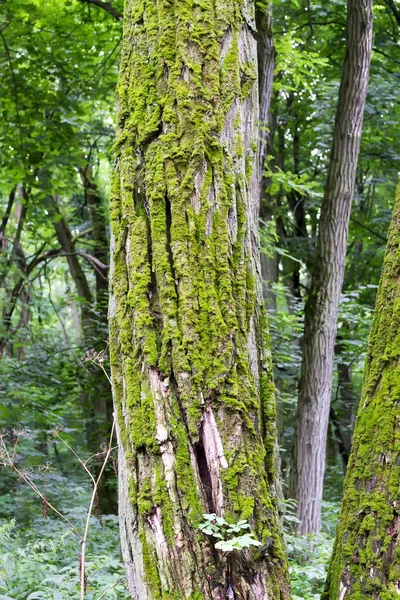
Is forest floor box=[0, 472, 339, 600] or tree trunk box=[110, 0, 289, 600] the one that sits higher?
tree trunk box=[110, 0, 289, 600]

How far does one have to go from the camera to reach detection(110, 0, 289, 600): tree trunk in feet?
5.69

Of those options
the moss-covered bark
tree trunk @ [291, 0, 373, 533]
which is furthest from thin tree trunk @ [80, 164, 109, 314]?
the moss-covered bark

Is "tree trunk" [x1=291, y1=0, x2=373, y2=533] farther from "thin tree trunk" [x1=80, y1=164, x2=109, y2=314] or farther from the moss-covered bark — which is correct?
the moss-covered bark

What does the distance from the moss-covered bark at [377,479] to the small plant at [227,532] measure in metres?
0.34

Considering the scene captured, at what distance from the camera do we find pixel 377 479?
1828 mm

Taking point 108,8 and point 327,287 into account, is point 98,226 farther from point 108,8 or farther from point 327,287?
point 327,287

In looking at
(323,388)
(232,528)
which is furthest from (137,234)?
(323,388)

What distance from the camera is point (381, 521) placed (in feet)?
5.85

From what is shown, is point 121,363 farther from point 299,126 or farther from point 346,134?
point 299,126

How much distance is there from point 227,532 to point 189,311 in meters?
0.62

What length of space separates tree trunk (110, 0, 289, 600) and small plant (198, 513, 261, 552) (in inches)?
1.3

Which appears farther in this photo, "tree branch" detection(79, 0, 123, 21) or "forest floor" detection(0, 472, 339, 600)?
"tree branch" detection(79, 0, 123, 21)

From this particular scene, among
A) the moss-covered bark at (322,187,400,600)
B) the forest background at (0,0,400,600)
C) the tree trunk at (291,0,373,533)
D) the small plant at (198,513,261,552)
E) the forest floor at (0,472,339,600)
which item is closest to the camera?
the small plant at (198,513,261,552)

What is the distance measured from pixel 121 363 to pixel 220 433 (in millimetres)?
387
